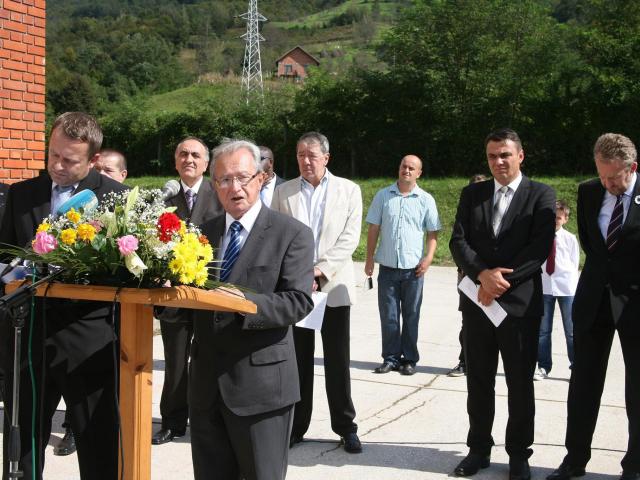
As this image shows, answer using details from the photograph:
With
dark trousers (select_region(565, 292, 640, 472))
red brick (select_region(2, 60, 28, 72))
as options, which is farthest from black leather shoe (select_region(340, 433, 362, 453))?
red brick (select_region(2, 60, 28, 72))

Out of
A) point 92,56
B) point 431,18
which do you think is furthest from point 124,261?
point 92,56

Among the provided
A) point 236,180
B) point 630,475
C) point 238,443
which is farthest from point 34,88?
point 630,475

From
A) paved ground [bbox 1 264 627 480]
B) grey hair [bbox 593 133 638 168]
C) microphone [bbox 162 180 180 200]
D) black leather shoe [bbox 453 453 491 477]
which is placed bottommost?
paved ground [bbox 1 264 627 480]

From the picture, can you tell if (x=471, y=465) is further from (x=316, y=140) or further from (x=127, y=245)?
(x=127, y=245)

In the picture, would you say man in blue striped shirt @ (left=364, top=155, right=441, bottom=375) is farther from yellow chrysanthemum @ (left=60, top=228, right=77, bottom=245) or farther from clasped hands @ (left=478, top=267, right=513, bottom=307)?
yellow chrysanthemum @ (left=60, top=228, right=77, bottom=245)

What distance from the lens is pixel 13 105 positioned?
7.72 metres

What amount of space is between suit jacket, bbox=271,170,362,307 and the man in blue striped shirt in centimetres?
273

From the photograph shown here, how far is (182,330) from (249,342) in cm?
283

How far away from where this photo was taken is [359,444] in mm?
5934

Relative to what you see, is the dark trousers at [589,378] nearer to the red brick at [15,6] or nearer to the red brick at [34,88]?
the red brick at [34,88]

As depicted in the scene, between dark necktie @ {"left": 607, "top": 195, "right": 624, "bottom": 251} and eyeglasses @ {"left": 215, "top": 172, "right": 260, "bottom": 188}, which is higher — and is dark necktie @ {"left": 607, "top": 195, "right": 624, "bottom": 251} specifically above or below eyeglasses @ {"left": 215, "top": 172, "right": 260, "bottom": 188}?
below

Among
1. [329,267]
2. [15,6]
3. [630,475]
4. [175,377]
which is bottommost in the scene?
[630,475]

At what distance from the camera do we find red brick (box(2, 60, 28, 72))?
24.8ft

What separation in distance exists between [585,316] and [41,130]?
5859 millimetres
